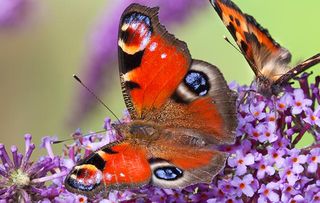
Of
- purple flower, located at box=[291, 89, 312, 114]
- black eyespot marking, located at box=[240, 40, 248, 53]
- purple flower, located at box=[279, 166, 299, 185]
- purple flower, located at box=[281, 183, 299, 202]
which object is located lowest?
purple flower, located at box=[281, 183, 299, 202]

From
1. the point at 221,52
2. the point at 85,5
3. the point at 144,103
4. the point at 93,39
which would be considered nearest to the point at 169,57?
the point at 144,103

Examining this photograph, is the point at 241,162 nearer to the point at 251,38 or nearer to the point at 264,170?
the point at 264,170

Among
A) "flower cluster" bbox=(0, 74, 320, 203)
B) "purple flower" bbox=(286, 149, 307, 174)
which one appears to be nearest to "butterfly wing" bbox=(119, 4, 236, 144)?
"flower cluster" bbox=(0, 74, 320, 203)

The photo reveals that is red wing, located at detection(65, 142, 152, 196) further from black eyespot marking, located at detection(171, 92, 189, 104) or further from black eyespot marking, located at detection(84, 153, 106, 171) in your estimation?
black eyespot marking, located at detection(171, 92, 189, 104)

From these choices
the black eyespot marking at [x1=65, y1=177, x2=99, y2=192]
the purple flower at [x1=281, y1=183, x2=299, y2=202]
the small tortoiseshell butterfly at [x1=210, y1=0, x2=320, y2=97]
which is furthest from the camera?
the small tortoiseshell butterfly at [x1=210, y1=0, x2=320, y2=97]

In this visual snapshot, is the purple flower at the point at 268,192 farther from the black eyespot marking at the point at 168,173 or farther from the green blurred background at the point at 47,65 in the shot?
the green blurred background at the point at 47,65
